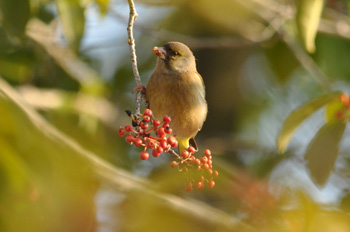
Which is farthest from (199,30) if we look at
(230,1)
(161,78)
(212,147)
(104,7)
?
(161,78)

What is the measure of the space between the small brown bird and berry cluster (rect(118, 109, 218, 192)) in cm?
32

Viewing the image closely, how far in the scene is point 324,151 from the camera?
3.00 m

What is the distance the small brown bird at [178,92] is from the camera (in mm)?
2676

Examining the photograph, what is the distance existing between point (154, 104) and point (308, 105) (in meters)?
1.00

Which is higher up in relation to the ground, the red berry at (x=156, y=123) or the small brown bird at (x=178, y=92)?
the small brown bird at (x=178, y=92)

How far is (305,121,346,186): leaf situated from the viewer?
2.96m

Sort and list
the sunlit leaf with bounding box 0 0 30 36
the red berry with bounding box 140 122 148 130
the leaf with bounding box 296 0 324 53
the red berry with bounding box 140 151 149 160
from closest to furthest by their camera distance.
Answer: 1. the red berry with bounding box 140 151 149 160
2. the red berry with bounding box 140 122 148 130
3. the leaf with bounding box 296 0 324 53
4. the sunlit leaf with bounding box 0 0 30 36

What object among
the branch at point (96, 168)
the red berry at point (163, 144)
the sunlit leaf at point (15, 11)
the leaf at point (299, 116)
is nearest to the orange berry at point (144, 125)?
the red berry at point (163, 144)

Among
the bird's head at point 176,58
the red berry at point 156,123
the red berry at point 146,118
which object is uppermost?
the bird's head at point 176,58

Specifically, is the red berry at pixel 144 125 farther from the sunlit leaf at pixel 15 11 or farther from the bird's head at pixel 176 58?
the sunlit leaf at pixel 15 11

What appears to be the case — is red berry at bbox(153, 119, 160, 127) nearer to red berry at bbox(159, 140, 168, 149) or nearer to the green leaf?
red berry at bbox(159, 140, 168, 149)

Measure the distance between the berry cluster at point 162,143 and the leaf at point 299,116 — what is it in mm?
905

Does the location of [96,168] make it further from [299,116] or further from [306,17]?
[306,17]

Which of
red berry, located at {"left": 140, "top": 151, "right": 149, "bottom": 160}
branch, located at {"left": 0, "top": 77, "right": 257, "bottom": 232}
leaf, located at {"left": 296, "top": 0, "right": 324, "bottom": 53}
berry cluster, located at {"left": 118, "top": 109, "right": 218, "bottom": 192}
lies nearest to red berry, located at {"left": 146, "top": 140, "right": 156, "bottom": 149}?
berry cluster, located at {"left": 118, "top": 109, "right": 218, "bottom": 192}
